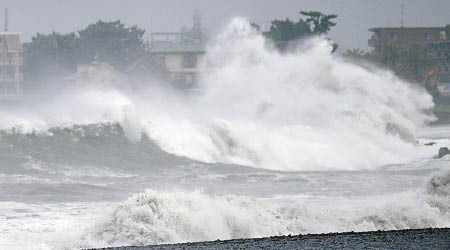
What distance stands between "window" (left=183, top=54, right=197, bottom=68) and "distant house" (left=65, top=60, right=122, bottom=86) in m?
8.40

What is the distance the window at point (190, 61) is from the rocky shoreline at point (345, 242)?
81947mm

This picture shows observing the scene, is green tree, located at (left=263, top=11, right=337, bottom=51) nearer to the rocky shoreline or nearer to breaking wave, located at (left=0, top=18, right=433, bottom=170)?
breaking wave, located at (left=0, top=18, right=433, bottom=170)

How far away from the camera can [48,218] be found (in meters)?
15.6

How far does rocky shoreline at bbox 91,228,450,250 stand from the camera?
11.4m

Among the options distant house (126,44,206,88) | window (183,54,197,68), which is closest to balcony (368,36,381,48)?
distant house (126,44,206,88)

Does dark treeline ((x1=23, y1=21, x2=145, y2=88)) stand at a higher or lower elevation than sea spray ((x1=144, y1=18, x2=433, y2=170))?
higher

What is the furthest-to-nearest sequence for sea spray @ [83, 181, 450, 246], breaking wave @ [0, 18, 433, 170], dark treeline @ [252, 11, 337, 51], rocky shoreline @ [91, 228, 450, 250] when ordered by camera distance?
dark treeline @ [252, 11, 337, 51]
breaking wave @ [0, 18, 433, 170]
sea spray @ [83, 181, 450, 246]
rocky shoreline @ [91, 228, 450, 250]

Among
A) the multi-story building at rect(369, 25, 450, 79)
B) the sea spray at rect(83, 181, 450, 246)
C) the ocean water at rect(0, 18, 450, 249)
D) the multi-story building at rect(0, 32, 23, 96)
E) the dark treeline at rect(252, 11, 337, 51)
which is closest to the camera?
the sea spray at rect(83, 181, 450, 246)

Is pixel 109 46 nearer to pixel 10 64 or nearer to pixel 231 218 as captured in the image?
pixel 10 64

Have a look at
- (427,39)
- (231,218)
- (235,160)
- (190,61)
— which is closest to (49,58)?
(190,61)

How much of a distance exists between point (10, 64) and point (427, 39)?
1647 inches

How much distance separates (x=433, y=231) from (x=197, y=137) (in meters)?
20.0

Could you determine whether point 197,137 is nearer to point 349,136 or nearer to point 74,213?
point 349,136

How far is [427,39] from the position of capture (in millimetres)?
106375
